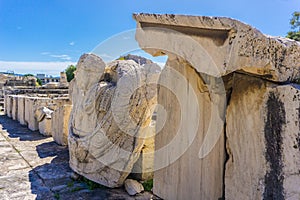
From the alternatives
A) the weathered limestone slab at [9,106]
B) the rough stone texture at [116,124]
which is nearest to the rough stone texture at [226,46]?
the rough stone texture at [116,124]

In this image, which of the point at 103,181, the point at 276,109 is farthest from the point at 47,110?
the point at 276,109

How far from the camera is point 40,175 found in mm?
3303

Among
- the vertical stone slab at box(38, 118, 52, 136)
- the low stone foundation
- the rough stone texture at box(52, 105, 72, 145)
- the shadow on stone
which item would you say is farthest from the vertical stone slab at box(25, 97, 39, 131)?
the rough stone texture at box(52, 105, 72, 145)

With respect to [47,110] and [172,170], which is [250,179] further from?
[47,110]

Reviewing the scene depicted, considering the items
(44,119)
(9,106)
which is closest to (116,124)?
(44,119)

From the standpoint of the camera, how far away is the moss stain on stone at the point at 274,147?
4.63 ft

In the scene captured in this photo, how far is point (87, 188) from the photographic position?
9.39 feet

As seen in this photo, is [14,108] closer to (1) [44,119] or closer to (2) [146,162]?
(1) [44,119]

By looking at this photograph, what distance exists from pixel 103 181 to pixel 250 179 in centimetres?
170

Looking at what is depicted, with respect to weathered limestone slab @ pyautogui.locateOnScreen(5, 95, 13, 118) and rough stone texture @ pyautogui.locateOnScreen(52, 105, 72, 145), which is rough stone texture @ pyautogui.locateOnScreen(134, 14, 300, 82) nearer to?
rough stone texture @ pyautogui.locateOnScreen(52, 105, 72, 145)

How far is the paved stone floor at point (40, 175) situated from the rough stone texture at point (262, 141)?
1.24 m

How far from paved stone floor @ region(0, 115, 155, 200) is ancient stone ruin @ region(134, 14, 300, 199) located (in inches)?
36.4

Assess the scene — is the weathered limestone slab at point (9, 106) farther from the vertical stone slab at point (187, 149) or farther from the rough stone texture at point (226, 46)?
the rough stone texture at point (226, 46)

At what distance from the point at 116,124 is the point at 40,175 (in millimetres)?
1333
